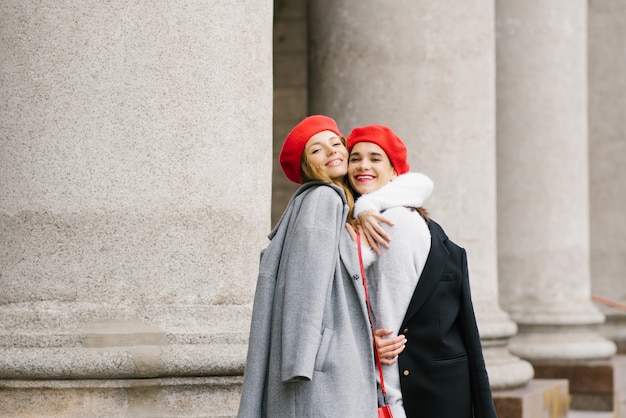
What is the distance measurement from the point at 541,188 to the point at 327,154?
32.5ft

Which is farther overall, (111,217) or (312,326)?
(111,217)

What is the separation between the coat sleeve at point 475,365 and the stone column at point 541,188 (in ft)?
31.1

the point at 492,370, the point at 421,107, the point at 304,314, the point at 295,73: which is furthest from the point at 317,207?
the point at 295,73

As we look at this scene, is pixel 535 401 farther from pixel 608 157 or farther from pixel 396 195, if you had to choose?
pixel 608 157

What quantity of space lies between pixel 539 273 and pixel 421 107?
488cm

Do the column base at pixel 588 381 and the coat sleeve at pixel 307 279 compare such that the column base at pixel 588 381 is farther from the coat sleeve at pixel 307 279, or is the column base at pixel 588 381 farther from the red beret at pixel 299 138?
the coat sleeve at pixel 307 279

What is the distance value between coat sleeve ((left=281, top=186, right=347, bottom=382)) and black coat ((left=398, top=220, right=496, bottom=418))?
0.56m

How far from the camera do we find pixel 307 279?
5414 millimetres

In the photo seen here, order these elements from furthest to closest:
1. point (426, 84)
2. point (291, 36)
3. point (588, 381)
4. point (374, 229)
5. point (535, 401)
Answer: point (291, 36) < point (588, 381) < point (535, 401) < point (426, 84) < point (374, 229)

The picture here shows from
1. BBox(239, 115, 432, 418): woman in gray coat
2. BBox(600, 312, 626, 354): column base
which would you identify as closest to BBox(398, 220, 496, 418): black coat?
BBox(239, 115, 432, 418): woman in gray coat

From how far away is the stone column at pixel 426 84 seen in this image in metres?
11.3

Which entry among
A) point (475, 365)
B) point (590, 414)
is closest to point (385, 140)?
point (475, 365)

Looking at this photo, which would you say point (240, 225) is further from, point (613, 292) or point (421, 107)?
point (613, 292)

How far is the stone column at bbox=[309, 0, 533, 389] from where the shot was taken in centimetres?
1127
